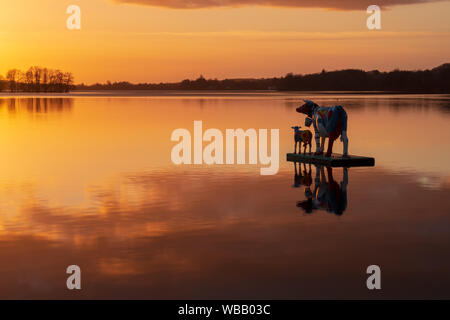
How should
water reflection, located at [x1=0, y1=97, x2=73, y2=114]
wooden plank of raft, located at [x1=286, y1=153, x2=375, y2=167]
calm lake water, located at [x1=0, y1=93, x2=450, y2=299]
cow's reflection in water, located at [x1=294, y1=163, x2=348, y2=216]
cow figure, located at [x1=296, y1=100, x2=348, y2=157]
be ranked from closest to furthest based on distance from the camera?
calm lake water, located at [x1=0, y1=93, x2=450, y2=299]
cow's reflection in water, located at [x1=294, y1=163, x2=348, y2=216]
wooden plank of raft, located at [x1=286, y1=153, x2=375, y2=167]
cow figure, located at [x1=296, y1=100, x2=348, y2=157]
water reflection, located at [x1=0, y1=97, x2=73, y2=114]

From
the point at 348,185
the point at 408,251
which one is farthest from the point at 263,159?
the point at 408,251

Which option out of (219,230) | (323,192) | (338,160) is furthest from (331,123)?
(219,230)

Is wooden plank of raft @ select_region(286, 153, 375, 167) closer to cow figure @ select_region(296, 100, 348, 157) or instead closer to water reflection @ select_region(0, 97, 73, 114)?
cow figure @ select_region(296, 100, 348, 157)

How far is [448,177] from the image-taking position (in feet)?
87.5

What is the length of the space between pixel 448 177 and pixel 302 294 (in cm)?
1658

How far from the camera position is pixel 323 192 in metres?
22.8

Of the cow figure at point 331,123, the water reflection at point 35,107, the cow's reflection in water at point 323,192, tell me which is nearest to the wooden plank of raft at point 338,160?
the cow figure at point 331,123

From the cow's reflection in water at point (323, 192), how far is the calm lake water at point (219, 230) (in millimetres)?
74

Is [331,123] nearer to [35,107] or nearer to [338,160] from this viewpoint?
[338,160]

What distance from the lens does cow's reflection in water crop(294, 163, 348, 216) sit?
20047 millimetres

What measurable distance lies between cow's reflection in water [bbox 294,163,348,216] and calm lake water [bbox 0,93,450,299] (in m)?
0.07

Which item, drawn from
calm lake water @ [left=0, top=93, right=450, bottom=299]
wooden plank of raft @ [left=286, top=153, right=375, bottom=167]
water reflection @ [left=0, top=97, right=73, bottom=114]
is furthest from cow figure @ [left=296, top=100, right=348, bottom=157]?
water reflection @ [left=0, top=97, right=73, bottom=114]

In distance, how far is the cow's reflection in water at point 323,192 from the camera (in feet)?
65.8
